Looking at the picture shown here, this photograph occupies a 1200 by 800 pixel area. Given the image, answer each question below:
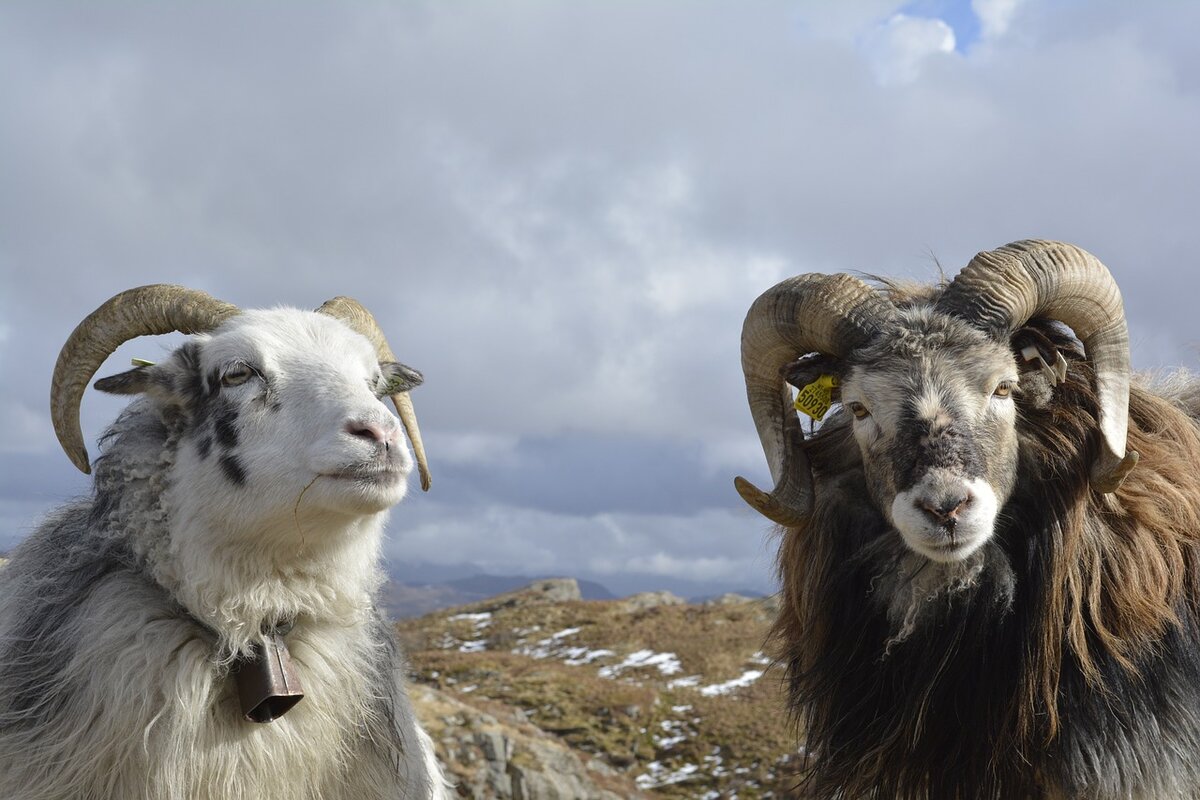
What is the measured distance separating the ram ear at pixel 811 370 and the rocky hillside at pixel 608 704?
6.89 ft

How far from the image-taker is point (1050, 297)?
6.14 m

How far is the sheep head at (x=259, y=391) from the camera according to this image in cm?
493

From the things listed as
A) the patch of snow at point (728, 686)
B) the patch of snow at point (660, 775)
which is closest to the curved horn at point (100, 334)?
A: the patch of snow at point (660, 775)

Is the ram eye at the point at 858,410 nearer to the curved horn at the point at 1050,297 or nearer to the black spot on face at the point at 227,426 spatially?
the curved horn at the point at 1050,297

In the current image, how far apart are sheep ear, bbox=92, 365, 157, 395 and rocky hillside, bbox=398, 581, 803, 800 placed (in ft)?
16.0

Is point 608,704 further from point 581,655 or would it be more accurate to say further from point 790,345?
point 790,345

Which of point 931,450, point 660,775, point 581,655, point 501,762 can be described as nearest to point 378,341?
point 931,450

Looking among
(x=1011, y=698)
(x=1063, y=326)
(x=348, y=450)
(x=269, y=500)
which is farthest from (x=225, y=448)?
(x=1063, y=326)

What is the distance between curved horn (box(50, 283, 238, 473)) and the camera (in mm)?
5715

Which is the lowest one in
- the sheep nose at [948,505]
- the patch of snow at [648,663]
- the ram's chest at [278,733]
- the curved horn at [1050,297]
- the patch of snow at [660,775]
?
the patch of snow at [660,775]

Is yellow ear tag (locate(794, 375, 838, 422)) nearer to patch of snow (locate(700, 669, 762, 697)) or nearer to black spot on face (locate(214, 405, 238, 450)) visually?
black spot on face (locate(214, 405, 238, 450))

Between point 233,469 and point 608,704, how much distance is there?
53.5ft

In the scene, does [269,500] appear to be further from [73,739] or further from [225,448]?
[73,739]

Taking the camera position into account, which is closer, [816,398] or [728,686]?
[816,398]
